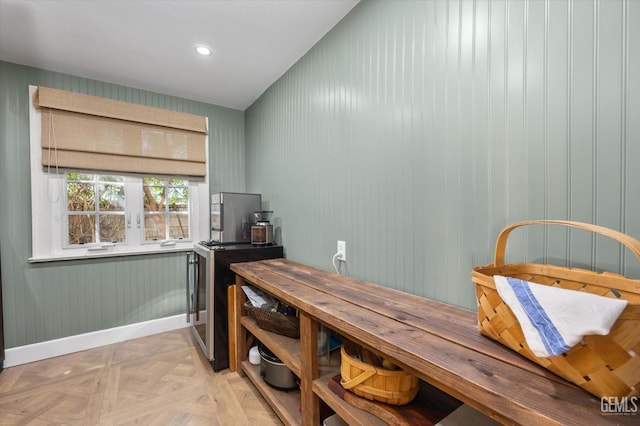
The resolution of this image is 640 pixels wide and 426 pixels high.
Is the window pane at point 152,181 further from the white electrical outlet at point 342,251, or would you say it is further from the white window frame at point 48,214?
the white electrical outlet at point 342,251

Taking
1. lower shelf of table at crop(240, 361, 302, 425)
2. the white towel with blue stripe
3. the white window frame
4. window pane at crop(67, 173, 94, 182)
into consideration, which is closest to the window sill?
the white window frame

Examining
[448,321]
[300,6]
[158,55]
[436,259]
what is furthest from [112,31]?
[448,321]

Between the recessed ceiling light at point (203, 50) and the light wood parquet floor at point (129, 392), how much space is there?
231cm

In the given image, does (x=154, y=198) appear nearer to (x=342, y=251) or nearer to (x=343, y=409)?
(x=342, y=251)

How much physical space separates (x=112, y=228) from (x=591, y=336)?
121 inches

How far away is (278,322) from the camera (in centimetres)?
154

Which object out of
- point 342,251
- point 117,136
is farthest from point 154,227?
point 342,251

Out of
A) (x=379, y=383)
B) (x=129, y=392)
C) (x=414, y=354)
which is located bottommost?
(x=129, y=392)

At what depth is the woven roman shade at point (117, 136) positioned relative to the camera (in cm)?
214

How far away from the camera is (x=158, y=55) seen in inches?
79.4

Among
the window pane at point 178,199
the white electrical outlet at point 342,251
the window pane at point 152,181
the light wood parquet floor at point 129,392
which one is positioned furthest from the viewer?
the window pane at point 178,199

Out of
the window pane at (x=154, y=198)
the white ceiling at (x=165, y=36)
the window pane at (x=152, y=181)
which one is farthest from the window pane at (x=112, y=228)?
the white ceiling at (x=165, y=36)

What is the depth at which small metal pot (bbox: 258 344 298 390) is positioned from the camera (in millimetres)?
1520

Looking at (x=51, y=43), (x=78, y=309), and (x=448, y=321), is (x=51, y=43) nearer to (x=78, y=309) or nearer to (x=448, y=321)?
(x=78, y=309)
